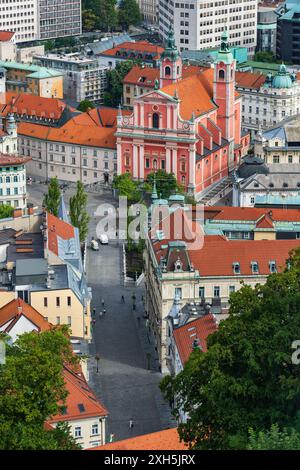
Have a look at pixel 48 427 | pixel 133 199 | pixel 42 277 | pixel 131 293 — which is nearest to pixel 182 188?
pixel 133 199

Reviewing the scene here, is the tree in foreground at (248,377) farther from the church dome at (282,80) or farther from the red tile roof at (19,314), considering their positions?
the church dome at (282,80)

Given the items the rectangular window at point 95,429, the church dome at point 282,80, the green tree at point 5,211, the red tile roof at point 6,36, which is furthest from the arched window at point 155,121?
the rectangular window at point 95,429

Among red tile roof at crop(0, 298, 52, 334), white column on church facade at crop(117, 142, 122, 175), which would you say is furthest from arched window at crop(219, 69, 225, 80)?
red tile roof at crop(0, 298, 52, 334)

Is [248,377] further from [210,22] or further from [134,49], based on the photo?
[210,22]

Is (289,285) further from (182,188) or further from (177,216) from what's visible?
(182,188)

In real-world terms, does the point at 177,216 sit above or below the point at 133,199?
above

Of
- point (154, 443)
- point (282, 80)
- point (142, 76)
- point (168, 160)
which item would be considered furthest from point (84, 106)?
point (154, 443)
